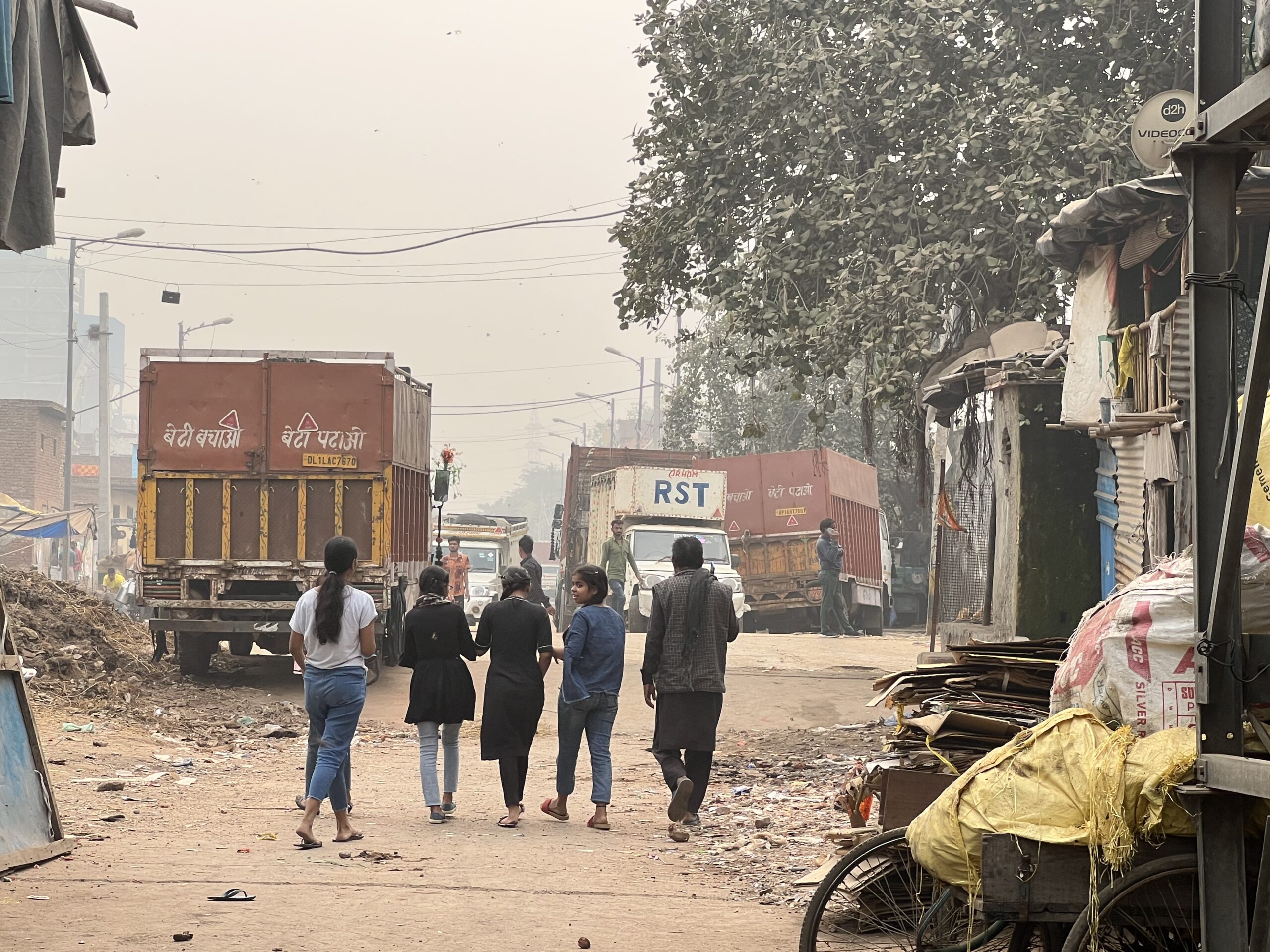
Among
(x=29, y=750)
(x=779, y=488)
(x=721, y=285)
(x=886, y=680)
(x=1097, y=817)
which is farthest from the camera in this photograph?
(x=779, y=488)

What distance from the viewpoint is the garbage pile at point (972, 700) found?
6.08 meters

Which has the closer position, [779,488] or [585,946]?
[585,946]

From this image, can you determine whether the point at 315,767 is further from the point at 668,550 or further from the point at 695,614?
the point at 668,550

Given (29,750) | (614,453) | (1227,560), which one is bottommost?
(29,750)

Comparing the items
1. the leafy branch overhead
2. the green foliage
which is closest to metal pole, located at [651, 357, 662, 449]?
the green foliage

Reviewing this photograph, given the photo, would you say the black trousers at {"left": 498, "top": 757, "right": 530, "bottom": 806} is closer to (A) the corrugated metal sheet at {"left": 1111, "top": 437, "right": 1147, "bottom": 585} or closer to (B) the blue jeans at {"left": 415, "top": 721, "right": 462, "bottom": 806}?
(B) the blue jeans at {"left": 415, "top": 721, "right": 462, "bottom": 806}

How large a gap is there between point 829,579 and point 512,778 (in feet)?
60.1

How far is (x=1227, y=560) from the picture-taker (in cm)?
406

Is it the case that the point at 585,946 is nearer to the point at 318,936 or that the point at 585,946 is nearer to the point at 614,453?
the point at 318,936

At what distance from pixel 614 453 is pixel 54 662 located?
20046mm

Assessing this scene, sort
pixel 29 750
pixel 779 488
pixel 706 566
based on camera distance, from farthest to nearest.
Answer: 1. pixel 779 488
2. pixel 706 566
3. pixel 29 750

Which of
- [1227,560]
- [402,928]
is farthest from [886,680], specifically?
[1227,560]

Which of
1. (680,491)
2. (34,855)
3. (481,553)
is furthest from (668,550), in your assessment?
(34,855)

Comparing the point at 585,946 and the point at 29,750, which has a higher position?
the point at 29,750
